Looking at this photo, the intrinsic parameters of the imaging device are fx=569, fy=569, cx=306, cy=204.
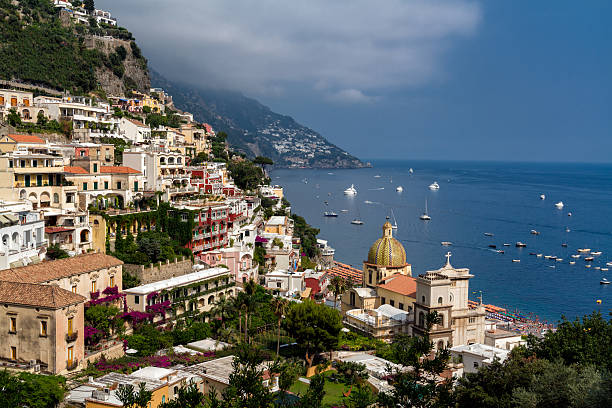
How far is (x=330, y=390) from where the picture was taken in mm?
33375

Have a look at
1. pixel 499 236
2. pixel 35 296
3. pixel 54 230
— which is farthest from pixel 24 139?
pixel 499 236

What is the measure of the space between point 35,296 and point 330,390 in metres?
17.2

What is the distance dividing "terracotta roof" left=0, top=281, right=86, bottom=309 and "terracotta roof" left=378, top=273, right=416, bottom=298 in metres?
26.1

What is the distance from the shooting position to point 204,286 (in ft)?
142

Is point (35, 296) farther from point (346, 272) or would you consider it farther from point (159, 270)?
point (346, 272)

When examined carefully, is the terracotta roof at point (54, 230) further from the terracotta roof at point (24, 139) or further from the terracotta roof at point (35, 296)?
the terracotta roof at point (24, 139)

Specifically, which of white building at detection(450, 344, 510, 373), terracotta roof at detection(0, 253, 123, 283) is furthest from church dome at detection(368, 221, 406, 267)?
terracotta roof at detection(0, 253, 123, 283)

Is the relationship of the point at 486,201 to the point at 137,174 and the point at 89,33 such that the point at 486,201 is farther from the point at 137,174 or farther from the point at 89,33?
the point at 137,174

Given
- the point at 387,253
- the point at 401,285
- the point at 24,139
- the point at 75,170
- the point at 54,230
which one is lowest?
the point at 401,285

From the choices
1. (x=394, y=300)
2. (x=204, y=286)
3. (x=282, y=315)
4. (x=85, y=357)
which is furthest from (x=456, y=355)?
(x=85, y=357)

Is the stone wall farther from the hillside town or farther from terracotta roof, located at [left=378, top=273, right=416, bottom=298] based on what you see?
terracotta roof, located at [left=378, top=273, right=416, bottom=298]

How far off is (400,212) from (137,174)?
114m

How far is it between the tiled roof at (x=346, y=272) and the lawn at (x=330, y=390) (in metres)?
40.3

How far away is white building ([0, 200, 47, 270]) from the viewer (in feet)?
116
